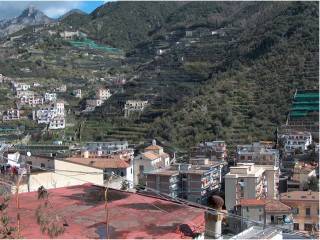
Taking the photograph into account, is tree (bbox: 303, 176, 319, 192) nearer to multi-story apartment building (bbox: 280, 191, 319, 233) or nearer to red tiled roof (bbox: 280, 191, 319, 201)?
red tiled roof (bbox: 280, 191, 319, 201)

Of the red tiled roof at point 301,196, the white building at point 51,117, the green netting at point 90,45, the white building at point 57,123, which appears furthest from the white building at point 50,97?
the red tiled roof at point 301,196

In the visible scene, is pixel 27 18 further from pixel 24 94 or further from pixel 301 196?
pixel 301 196

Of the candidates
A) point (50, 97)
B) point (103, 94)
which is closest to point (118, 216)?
point (50, 97)

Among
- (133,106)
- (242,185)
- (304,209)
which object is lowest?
(304,209)

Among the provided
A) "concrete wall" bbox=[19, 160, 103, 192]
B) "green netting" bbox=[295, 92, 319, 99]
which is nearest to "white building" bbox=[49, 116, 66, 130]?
"green netting" bbox=[295, 92, 319, 99]

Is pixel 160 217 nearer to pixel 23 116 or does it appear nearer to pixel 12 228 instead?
pixel 12 228

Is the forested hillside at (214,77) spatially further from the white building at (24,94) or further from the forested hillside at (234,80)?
the white building at (24,94)

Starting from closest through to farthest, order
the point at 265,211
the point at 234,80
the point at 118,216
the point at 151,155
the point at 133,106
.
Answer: the point at 118,216 < the point at 265,211 < the point at 151,155 < the point at 234,80 < the point at 133,106

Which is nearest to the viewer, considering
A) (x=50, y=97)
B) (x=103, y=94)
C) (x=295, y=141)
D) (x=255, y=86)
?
(x=295, y=141)
